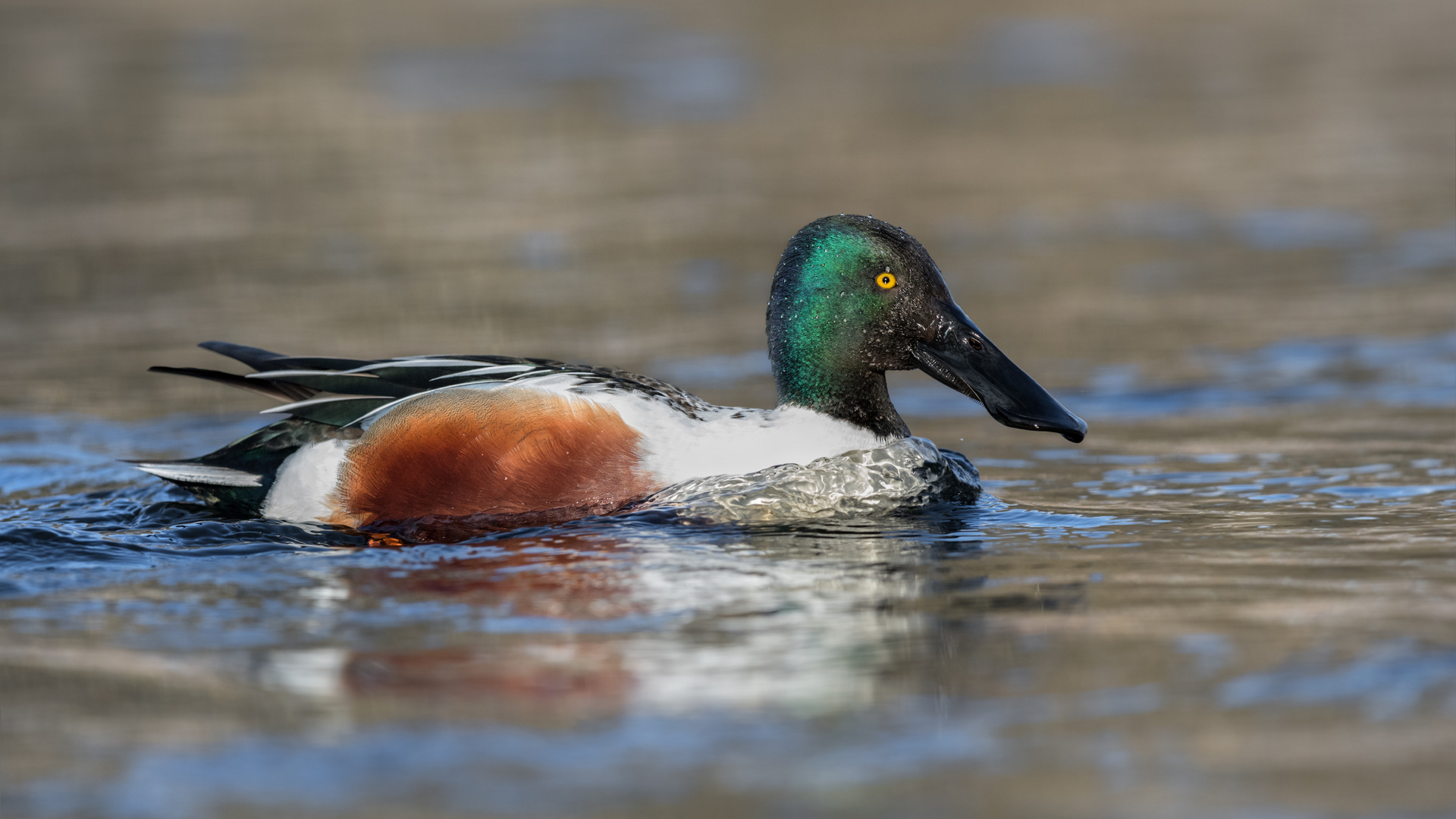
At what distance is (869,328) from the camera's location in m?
6.40

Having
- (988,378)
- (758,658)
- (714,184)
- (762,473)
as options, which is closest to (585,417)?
(762,473)

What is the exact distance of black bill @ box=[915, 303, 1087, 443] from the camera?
246 inches

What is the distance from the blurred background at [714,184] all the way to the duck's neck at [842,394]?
6.84 ft

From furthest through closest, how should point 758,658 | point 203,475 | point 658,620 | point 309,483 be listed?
point 203,475
point 309,483
point 658,620
point 758,658

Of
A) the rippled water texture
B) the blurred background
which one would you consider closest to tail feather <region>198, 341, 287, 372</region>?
the rippled water texture

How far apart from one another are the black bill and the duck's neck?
0.69ft

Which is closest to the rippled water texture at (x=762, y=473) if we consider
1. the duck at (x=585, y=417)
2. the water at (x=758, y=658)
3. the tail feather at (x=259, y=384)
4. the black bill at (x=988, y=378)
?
the water at (x=758, y=658)

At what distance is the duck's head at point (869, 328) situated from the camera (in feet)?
20.9

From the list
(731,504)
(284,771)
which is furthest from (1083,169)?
(284,771)

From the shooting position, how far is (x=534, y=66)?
2075 cm

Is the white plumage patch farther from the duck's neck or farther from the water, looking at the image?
the duck's neck

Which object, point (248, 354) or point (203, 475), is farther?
point (248, 354)

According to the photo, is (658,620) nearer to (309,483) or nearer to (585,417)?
(585,417)

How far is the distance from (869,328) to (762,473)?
68 centimetres
